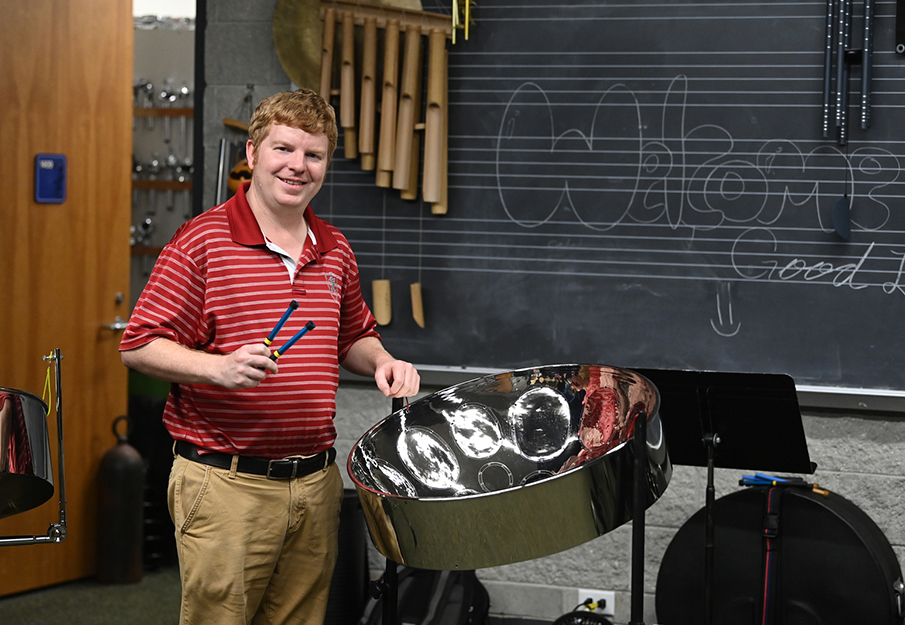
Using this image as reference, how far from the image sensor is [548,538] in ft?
3.77

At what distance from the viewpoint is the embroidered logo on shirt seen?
56.6 inches

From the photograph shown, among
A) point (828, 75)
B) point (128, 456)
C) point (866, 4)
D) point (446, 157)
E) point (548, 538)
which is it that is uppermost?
point (866, 4)

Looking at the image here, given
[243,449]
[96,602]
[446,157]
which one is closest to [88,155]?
[446,157]

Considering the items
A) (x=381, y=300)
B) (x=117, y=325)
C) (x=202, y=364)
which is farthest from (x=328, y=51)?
(x=202, y=364)

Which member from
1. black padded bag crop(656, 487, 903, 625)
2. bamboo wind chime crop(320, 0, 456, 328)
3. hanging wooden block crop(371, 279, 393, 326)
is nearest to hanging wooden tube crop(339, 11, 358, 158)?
bamboo wind chime crop(320, 0, 456, 328)

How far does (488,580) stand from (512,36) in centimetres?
135

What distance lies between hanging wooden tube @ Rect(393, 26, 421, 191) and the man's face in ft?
2.54

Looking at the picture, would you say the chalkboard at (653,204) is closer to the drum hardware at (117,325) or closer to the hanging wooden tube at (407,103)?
the hanging wooden tube at (407,103)

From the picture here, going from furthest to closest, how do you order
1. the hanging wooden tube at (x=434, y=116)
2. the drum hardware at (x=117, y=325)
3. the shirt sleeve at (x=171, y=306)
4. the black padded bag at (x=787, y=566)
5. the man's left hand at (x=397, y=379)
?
the drum hardware at (x=117, y=325)
the hanging wooden tube at (x=434, y=116)
the black padded bag at (x=787, y=566)
the man's left hand at (x=397, y=379)
the shirt sleeve at (x=171, y=306)

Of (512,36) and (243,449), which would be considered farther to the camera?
(512,36)

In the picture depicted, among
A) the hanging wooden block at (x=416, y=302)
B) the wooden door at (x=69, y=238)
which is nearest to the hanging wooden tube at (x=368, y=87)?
the hanging wooden block at (x=416, y=302)

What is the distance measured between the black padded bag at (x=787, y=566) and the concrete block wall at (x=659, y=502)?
11.4 inches

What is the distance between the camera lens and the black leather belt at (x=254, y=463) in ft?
4.43

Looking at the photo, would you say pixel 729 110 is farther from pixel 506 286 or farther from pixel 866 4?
pixel 506 286
